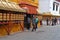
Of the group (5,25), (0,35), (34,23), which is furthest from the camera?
(34,23)

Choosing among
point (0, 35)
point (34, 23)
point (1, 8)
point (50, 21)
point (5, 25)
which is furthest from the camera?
point (50, 21)

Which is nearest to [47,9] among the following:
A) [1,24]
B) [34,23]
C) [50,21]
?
[50,21]

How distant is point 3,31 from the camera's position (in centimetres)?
2138

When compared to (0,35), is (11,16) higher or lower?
higher

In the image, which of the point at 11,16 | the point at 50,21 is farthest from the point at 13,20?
the point at 50,21

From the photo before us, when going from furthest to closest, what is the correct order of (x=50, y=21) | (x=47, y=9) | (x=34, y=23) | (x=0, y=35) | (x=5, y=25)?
(x=47, y=9) → (x=50, y=21) → (x=34, y=23) → (x=5, y=25) → (x=0, y=35)

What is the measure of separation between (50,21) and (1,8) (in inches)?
1227

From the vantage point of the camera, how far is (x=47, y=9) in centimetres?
5350

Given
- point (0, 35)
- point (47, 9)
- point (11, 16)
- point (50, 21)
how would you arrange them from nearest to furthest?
point (0, 35) < point (11, 16) < point (50, 21) < point (47, 9)

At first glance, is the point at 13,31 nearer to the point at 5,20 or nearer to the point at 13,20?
the point at 13,20

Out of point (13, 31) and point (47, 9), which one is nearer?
point (13, 31)

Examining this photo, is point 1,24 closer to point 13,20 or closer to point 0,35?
point 0,35

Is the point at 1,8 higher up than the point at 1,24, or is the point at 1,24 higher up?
Answer: the point at 1,8

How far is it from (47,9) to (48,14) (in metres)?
2.27
